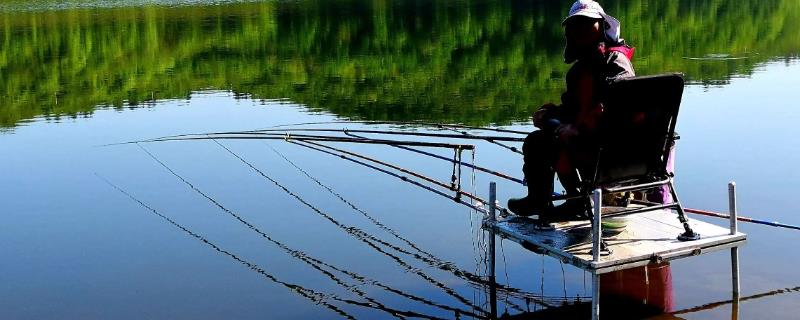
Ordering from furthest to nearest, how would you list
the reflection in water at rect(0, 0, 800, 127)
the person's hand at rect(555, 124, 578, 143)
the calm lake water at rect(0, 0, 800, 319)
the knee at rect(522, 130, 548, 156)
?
the reflection in water at rect(0, 0, 800, 127), the calm lake water at rect(0, 0, 800, 319), the knee at rect(522, 130, 548, 156), the person's hand at rect(555, 124, 578, 143)

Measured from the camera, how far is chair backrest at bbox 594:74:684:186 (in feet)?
16.9

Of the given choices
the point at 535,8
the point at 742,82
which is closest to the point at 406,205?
the point at 742,82

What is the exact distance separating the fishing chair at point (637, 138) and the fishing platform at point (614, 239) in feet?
0.40

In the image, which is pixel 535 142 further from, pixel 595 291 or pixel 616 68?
pixel 595 291

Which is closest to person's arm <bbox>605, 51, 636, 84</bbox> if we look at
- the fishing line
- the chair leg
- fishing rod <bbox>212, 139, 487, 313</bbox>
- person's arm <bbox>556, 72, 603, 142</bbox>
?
person's arm <bbox>556, 72, 603, 142</bbox>

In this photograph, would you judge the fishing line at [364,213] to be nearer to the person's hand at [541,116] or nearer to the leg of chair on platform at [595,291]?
the person's hand at [541,116]

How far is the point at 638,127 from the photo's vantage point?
17.3 ft

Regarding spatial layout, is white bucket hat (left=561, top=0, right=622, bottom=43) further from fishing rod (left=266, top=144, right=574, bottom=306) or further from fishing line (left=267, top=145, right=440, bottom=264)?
fishing line (left=267, top=145, right=440, bottom=264)

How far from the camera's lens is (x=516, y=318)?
6250mm

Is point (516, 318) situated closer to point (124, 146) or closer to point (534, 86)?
point (124, 146)

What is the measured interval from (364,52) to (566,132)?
833 inches

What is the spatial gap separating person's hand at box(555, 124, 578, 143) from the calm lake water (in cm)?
144

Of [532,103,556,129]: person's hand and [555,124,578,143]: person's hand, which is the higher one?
[532,103,556,129]: person's hand

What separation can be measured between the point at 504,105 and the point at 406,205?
718cm
